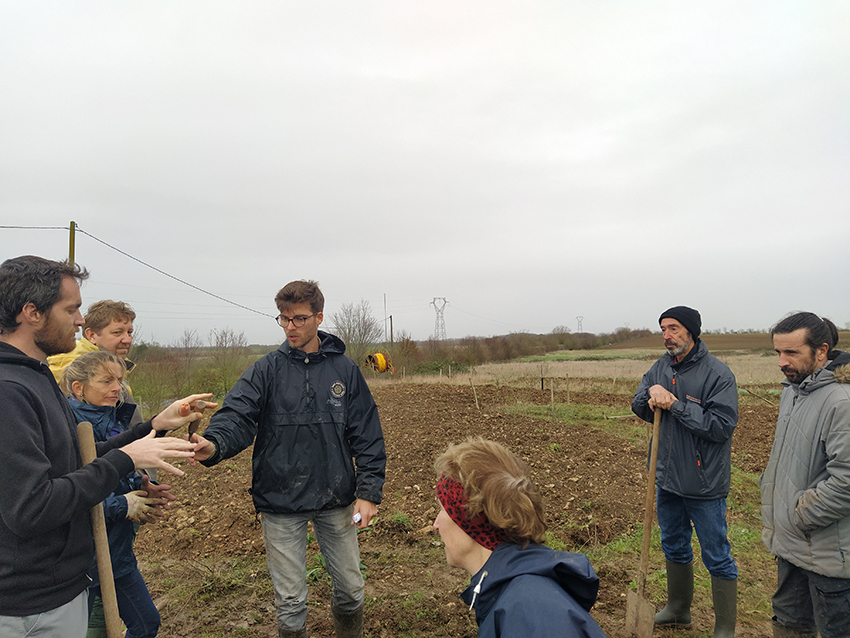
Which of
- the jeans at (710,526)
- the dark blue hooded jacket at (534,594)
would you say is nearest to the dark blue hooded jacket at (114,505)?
the dark blue hooded jacket at (534,594)

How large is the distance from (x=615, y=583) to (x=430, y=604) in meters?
1.66

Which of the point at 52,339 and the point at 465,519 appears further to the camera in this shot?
the point at 52,339

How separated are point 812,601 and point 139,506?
11.7ft

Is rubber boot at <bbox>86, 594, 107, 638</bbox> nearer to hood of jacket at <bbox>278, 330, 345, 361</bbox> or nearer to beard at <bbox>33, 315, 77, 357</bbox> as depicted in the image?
beard at <bbox>33, 315, 77, 357</bbox>

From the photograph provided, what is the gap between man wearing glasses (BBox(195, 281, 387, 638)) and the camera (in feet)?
9.57

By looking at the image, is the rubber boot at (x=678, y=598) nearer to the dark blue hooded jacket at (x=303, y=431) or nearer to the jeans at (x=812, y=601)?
the jeans at (x=812, y=601)

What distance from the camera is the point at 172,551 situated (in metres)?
5.45

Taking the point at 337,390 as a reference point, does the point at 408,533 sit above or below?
below

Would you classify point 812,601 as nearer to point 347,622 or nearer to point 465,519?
point 465,519

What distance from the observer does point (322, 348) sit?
10.7ft

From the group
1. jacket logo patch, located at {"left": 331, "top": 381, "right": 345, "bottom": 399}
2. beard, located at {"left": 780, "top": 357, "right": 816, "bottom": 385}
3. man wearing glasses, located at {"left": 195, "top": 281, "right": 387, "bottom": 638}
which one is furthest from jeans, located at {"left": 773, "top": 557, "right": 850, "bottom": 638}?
jacket logo patch, located at {"left": 331, "top": 381, "right": 345, "bottom": 399}

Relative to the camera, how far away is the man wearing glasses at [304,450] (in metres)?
2.92

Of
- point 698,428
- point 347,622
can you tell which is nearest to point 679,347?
point 698,428

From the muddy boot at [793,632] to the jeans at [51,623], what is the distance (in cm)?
349
